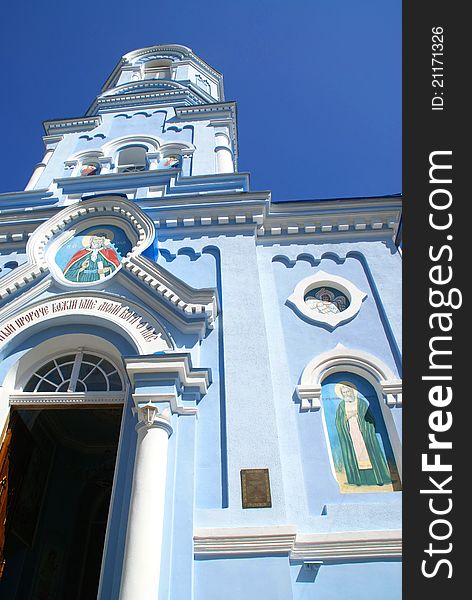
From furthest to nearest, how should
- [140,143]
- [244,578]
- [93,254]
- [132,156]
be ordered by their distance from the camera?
1. [132,156]
2. [140,143]
3. [93,254]
4. [244,578]

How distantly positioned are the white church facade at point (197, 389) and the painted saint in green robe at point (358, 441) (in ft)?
0.07

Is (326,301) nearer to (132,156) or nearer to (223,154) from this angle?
(223,154)

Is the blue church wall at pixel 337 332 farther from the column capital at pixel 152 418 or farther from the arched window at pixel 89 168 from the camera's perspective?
the arched window at pixel 89 168

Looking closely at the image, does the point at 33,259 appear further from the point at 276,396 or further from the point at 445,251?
the point at 445,251

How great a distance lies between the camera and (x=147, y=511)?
17.1 feet

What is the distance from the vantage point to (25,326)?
7297 mm

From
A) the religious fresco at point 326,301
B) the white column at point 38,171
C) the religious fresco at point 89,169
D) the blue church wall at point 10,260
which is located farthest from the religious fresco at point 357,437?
the white column at point 38,171

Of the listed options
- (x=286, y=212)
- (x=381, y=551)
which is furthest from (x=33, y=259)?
(x=381, y=551)

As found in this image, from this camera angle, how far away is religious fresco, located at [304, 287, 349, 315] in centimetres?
810

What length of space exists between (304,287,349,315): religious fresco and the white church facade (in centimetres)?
3

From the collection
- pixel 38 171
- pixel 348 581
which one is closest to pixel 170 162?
pixel 38 171

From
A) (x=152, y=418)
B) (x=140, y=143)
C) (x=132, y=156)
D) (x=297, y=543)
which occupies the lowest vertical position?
(x=297, y=543)

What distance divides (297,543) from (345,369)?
8.53 feet

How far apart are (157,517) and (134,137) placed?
9871 mm
